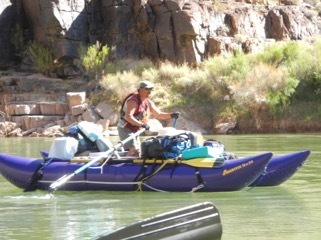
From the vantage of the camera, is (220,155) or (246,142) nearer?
(220,155)

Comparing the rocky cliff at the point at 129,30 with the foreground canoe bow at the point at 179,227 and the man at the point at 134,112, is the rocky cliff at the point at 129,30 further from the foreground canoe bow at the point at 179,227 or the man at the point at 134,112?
the foreground canoe bow at the point at 179,227

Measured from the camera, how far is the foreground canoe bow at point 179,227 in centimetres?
623

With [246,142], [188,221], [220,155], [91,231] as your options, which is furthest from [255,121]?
[188,221]

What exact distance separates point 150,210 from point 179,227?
143 inches

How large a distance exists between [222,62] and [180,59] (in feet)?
7.65

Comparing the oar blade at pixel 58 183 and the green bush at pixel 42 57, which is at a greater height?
the green bush at pixel 42 57

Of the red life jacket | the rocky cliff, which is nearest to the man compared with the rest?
the red life jacket

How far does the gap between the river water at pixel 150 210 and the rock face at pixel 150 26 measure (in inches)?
702

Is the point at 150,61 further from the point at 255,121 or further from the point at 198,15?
the point at 255,121

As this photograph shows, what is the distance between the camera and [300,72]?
28062 mm

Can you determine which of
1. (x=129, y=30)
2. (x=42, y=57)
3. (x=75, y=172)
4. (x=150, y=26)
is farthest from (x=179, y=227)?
(x=129, y=30)

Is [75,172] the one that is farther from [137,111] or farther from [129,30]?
[129,30]

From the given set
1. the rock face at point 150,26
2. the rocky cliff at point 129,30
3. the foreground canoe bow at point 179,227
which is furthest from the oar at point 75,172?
the rock face at point 150,26

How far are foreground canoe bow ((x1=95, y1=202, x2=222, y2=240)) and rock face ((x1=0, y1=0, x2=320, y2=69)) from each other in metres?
23.9
